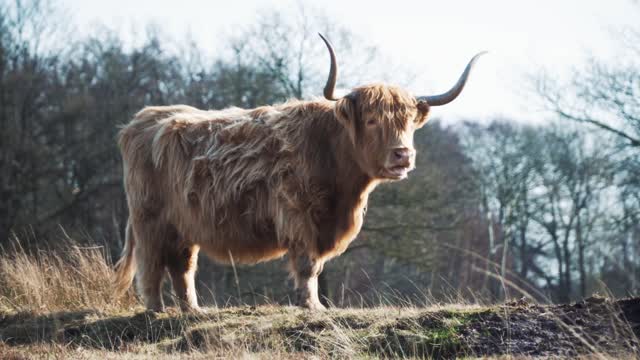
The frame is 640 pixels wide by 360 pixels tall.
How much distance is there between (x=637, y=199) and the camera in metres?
19.2

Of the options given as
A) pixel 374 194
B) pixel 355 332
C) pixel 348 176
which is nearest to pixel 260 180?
pixel 348 176

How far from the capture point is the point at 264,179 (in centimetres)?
694

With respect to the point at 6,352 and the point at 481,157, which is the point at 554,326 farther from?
the point at 481,157

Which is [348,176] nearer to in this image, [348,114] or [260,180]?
[348,114]

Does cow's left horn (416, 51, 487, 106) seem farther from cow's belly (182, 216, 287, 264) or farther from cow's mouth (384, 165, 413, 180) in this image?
cow's belly (182, 216, 287, 264)

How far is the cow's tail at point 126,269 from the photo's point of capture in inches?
311

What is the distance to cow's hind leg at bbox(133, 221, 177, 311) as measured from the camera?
738 cm

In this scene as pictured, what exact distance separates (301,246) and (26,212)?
62.1 ft

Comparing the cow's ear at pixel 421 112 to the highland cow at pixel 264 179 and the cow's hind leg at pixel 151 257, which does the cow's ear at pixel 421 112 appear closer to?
the highland cow at pixel 264 179

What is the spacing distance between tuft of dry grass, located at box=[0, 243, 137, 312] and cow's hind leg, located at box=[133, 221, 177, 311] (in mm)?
472

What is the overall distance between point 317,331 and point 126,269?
3.11m

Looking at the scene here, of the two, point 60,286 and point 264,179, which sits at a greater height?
point 264,179

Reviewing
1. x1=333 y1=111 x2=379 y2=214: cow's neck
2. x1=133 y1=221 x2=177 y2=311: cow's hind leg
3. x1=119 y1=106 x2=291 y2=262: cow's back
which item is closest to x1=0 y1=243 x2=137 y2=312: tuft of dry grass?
x1=133 y1=221 x2=177 y2=311: cow's hind leg

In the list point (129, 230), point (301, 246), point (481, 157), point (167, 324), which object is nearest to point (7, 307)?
point (129, 230)
